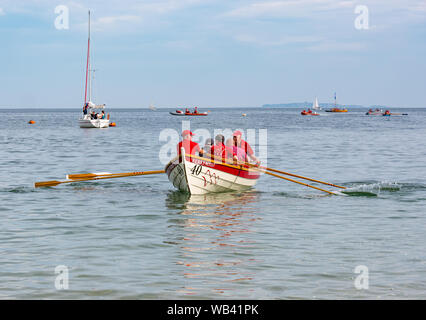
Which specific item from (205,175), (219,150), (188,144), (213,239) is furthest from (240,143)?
(213,239)

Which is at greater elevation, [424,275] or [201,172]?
[201,172]

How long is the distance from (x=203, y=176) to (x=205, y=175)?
77 millimetres

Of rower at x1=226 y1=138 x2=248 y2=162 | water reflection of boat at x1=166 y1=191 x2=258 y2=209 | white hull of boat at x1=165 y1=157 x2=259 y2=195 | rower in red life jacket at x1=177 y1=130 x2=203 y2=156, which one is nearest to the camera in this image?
rower in red life jacket at x1=177 y1=130 x2=203 y2=156

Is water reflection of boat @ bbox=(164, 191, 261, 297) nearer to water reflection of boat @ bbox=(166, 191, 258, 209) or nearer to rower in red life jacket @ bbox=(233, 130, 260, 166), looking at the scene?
water reflection of boat @ bbox=(166, 191, 258, 209)

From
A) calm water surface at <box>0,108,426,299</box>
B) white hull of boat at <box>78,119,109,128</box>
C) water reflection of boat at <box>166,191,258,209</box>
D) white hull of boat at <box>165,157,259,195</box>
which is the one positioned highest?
white hull of boat at <box>78,119,109,128</box>

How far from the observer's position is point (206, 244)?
40.8 ft

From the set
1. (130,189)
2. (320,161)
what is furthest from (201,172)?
(320,161)

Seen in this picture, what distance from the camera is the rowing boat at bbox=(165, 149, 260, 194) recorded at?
18062 millimetres

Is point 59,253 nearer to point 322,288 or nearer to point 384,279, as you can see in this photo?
point 322,288

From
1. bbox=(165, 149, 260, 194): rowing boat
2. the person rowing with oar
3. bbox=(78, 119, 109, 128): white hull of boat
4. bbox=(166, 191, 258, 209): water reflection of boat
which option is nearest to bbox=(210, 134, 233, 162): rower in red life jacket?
the person rowing with oar

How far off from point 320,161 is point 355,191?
13276 millimetres

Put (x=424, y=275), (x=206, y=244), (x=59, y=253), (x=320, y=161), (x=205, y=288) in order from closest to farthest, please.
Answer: (x=205, y=288), (x=424, y=275), (x=59, y=253), (x=206, y=244), (x=320, y=161)

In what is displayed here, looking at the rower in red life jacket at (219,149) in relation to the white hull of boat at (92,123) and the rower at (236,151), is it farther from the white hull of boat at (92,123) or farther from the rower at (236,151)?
the white hull of boat at (92,123)

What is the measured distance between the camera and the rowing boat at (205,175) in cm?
1806
